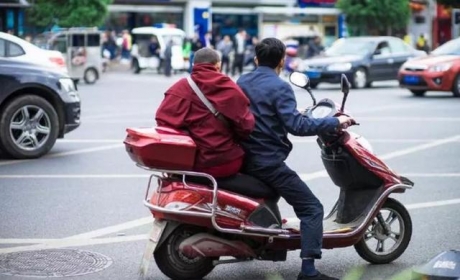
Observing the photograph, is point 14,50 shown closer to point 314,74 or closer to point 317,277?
point 317,277

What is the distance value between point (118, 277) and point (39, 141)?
632cm

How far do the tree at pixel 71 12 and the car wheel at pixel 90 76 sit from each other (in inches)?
285

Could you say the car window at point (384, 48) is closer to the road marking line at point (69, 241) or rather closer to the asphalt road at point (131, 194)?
the asphalt road at point (131, 194)

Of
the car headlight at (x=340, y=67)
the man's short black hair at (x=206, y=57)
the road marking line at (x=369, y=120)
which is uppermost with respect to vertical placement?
the man's short black hair at (x=206, y=57)

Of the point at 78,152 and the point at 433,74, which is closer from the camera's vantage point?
the point at 78,152

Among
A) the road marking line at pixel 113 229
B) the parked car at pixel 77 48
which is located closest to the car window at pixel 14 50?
the road marking line at pixel 113 229

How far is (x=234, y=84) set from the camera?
6.40m

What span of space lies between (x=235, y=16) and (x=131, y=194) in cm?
4370

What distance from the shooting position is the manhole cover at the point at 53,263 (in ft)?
22.9

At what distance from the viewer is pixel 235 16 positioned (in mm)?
53344

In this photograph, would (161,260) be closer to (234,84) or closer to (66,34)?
(234,84)

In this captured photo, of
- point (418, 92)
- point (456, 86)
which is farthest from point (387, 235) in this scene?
point (418, 92)

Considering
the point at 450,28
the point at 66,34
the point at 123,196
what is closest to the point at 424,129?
Result: the point at 123,196

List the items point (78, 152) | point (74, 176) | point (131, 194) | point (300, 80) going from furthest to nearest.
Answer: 1. point (78, 152)
2. point (74, 176)
3. point (131, 194)
4. point (300, 80)
